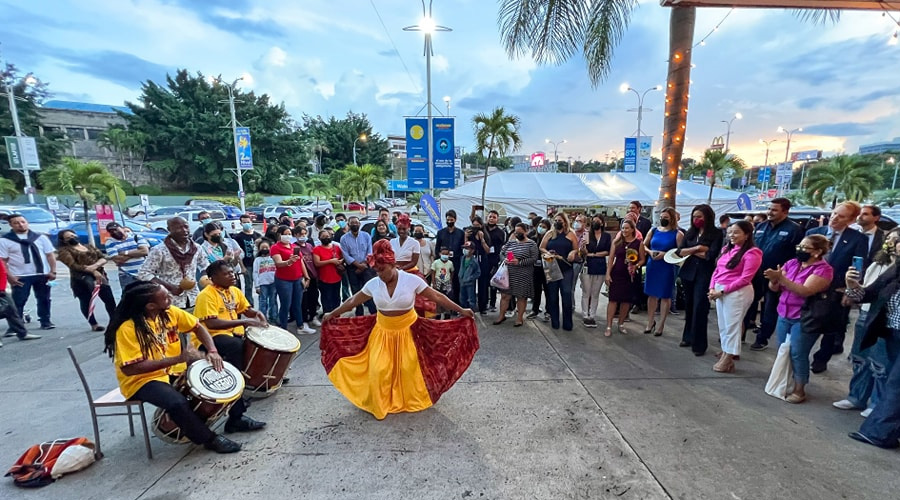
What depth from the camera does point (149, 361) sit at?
109 inches

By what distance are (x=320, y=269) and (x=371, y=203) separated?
3801cm

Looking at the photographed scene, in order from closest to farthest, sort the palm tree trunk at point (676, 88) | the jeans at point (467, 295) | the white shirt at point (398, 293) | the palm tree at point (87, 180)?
1. the white shirt at point (398, 293)
2. the jeans at point (467, 295)
3. the palm tree trunk at point (676, 88)
4. the palm tree at point (87, 180)

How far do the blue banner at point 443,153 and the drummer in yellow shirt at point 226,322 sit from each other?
942 centimetres

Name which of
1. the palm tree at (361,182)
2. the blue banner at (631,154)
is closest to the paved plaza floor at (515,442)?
the blue banner at (631,154)

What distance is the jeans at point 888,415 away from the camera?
295cm

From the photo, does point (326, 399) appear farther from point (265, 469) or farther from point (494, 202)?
point (494, 202)

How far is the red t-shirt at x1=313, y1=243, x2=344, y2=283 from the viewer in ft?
19.5

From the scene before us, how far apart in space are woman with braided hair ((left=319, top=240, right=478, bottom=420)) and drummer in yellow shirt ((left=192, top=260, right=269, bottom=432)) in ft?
2.50

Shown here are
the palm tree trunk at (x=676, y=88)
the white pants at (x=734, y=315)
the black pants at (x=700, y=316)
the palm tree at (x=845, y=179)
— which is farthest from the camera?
the palm tree at (x=845, y=179)

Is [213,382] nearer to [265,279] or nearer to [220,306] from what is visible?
[220,306]

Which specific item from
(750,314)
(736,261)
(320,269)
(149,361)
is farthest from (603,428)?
(320,269)

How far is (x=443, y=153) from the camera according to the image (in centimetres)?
1244

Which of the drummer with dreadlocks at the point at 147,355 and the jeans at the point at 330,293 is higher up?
the drummer with dreadlocks at the point at 147,355

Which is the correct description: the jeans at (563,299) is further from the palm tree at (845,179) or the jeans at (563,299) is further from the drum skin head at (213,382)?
the palm tree at (845,179)
